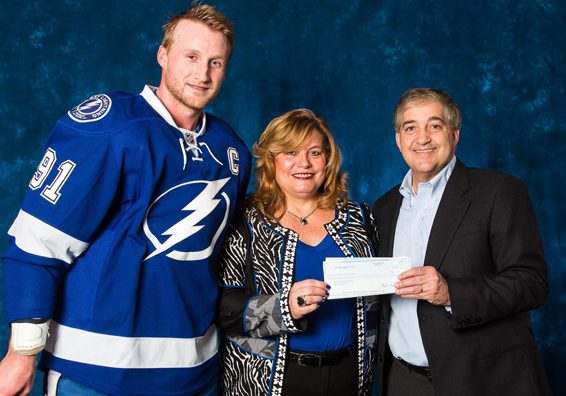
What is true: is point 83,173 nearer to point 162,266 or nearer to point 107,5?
point 162,266

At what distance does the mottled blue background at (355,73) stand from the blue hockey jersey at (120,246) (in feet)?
6.93

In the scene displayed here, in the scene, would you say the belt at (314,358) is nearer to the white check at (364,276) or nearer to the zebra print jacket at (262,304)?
the zebra print jacket at (262,304)

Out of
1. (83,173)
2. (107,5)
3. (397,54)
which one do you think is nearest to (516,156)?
(397,54)

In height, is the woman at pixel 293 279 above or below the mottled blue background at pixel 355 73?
below

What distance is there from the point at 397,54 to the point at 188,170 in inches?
110

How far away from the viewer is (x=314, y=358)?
2.95 meters

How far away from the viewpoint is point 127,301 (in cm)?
259

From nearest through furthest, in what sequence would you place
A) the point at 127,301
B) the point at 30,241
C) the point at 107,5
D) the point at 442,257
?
the point at 30,241
the point at 127,301
the point at 442,257
the point at 107,5

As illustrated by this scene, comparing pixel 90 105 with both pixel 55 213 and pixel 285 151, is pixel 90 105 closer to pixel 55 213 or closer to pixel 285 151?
pixel 55 213

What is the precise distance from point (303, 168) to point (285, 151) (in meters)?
0.13

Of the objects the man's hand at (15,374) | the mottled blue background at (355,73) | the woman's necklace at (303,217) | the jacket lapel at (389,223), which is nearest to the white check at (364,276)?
the jacket lapel at (389,223)

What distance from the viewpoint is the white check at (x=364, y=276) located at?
2.68 metres

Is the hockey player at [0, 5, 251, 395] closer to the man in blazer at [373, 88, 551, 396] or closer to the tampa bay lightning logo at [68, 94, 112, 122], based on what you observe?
the tampa bay lightning logo at [68, 94, 112, 122]

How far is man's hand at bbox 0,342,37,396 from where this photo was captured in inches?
93.5
